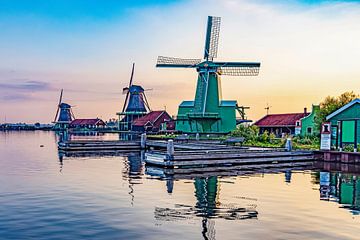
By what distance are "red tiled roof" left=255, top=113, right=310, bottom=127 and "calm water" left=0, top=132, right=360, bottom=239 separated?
132 ft

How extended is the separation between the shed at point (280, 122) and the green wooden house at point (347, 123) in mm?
28085

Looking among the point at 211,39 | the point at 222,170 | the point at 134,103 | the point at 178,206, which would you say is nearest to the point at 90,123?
the point at 134,103

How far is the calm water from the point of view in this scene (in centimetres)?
1227

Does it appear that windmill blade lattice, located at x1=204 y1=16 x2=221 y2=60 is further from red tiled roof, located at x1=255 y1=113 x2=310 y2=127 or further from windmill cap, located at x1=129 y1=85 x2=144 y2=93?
windmill cap, located at x1=129 y1=85 x2=144 y2=93

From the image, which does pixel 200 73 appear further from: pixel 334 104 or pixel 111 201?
pixel 111 201

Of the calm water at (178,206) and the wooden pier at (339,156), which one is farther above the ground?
the wooden pier at (339,156)

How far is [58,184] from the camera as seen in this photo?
21672 mm

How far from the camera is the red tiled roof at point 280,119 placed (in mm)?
65363

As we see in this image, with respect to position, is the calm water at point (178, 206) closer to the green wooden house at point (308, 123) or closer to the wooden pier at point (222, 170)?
the wooden pier at point (222, 170)

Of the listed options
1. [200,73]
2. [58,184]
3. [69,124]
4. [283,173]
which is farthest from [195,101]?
[69,124]

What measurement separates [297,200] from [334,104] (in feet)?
114

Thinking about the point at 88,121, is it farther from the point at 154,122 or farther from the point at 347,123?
the point at 347,123

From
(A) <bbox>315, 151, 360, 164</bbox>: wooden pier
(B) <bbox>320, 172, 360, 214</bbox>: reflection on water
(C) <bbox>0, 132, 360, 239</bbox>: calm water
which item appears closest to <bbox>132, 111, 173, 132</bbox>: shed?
(A) <bbox>315, 151, 360, 164</bbox>: wooden pier

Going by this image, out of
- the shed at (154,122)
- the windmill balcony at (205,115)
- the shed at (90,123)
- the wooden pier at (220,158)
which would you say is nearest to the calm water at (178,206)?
the wooden pier at (220,158)
